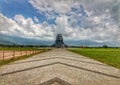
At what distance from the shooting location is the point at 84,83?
7.07 m

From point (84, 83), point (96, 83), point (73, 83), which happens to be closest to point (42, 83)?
point (73, 83)

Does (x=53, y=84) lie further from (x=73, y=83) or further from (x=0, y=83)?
(x=0, y=83)

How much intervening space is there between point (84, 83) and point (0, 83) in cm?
367

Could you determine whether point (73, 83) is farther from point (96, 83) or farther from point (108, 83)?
point (108, 83)

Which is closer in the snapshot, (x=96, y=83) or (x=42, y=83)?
(x=42, y=83)

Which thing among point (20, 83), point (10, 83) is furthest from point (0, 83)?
point (20, 83)

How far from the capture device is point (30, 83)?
677 centimetres

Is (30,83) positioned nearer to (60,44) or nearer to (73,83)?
(73,83)

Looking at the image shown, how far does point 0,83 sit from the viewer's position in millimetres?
6617

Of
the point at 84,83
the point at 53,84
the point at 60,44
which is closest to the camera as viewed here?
the point at 53,84

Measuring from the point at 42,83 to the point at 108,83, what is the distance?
10.0 ft

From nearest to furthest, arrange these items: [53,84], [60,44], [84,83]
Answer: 1. [53,84]
2. [84,83]
3. [60,44]

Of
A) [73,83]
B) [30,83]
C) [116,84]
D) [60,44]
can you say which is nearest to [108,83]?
[116,84]

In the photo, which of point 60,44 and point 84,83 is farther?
point 60,44
